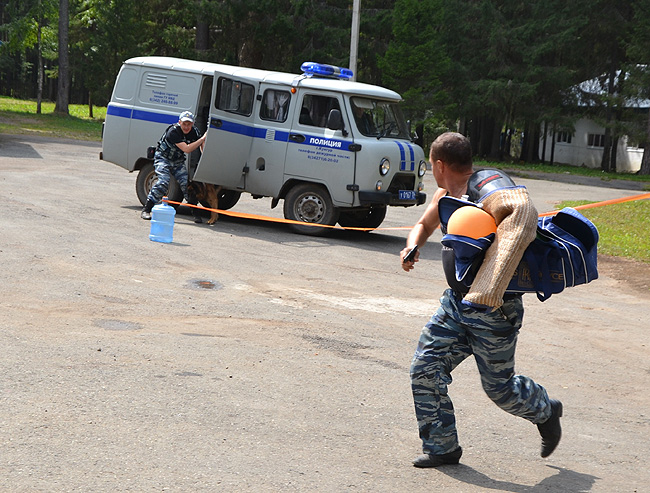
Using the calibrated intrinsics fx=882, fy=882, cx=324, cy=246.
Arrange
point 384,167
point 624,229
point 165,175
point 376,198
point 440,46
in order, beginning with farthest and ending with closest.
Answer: point 440,46 → point 624,229 → point 165,175 → point 384,167 → point 376,198

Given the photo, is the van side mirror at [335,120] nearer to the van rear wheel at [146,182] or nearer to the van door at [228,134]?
the van door at [228,134]

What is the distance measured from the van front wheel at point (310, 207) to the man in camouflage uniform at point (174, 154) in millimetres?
1725

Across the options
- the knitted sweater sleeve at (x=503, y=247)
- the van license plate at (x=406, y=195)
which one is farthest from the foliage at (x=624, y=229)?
the knitted sweater sleeve at (x=503, y=247)

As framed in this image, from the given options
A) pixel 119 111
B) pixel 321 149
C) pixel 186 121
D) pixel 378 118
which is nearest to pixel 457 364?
pixel 186 121

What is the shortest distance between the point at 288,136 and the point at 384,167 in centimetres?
169

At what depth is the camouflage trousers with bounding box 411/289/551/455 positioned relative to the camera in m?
4.49

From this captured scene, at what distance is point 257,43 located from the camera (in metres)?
41.0

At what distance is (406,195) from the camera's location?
46.6 ft

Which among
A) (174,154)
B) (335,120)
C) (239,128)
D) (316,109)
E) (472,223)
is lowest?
(174,154)

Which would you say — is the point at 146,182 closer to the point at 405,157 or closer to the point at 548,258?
the point at 405,157

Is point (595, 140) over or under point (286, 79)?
under

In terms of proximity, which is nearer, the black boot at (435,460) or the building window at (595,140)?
the black boot at (435,460)

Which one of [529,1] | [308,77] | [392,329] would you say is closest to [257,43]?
[529,1]

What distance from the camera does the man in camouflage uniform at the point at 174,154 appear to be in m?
13.7
